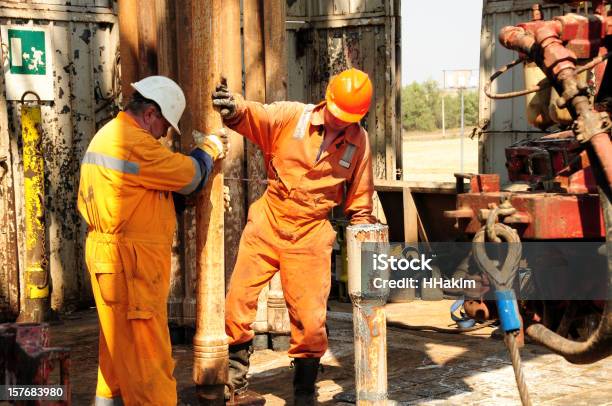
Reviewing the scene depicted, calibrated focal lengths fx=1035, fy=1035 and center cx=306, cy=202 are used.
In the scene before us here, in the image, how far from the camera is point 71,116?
10.1 meters

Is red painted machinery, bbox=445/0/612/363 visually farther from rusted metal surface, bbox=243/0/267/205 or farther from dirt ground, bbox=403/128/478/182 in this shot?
dirt ground, bbox=403/128/478/182

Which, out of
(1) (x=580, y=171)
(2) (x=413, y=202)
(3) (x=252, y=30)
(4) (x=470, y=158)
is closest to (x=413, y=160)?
(4) (x=470, y=158)

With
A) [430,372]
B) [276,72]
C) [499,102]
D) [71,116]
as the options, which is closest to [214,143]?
[276,72]

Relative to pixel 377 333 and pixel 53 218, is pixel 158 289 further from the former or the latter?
pixel 53 218

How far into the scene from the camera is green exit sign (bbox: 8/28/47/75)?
956 cm

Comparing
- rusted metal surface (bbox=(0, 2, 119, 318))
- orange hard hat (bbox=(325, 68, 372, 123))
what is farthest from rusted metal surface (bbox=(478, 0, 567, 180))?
orange hard hat (bbox=(325, 68, 372, 123))

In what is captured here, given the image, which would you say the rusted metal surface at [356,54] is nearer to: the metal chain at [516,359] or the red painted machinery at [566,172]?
the red painted machinery at [566,172]

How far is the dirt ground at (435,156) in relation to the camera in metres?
25.5

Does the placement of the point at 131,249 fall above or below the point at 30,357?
above

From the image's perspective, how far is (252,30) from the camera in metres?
8.33

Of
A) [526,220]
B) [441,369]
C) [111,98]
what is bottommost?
[441,369]

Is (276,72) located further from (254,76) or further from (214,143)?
(214,143)

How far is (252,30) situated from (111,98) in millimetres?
2530

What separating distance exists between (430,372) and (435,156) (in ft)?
82.2
